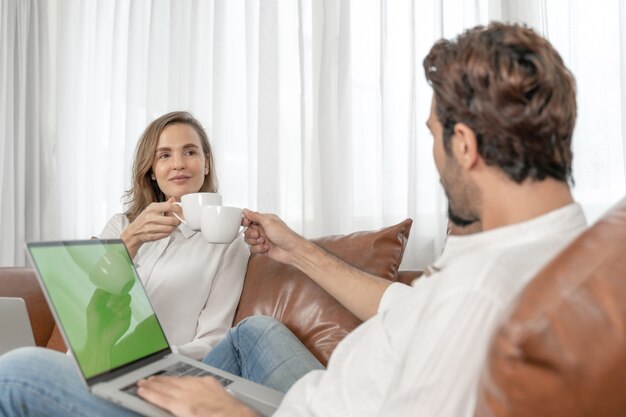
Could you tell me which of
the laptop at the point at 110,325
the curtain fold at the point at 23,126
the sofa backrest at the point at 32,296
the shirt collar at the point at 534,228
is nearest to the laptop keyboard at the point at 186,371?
the laptop at the point at 110,325

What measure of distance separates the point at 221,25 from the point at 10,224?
1.44 metres

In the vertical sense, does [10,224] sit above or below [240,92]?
below

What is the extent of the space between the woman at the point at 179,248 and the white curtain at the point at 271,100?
1.56ft

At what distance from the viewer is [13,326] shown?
4.94 ft

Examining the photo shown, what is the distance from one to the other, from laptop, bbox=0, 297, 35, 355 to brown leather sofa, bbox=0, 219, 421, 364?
1.60ft

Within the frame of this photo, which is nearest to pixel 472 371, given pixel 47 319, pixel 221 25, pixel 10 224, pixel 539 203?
pixel 539 203

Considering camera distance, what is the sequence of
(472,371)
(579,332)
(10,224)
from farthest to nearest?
(10,224)
(472,371)
(579,332)

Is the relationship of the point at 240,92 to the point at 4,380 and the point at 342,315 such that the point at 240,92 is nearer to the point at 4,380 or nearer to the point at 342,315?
the point at 342,315

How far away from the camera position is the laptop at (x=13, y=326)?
149 cm

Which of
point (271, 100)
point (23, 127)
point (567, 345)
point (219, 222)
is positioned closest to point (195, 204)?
point (219, 222)

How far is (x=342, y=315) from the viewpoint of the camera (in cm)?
172

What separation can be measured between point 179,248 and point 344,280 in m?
0.63

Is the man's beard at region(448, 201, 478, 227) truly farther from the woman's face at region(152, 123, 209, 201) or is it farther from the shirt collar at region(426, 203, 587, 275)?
the woman's face at region(152, 123, 209, 201)

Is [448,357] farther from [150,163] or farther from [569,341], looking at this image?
[150,163]
